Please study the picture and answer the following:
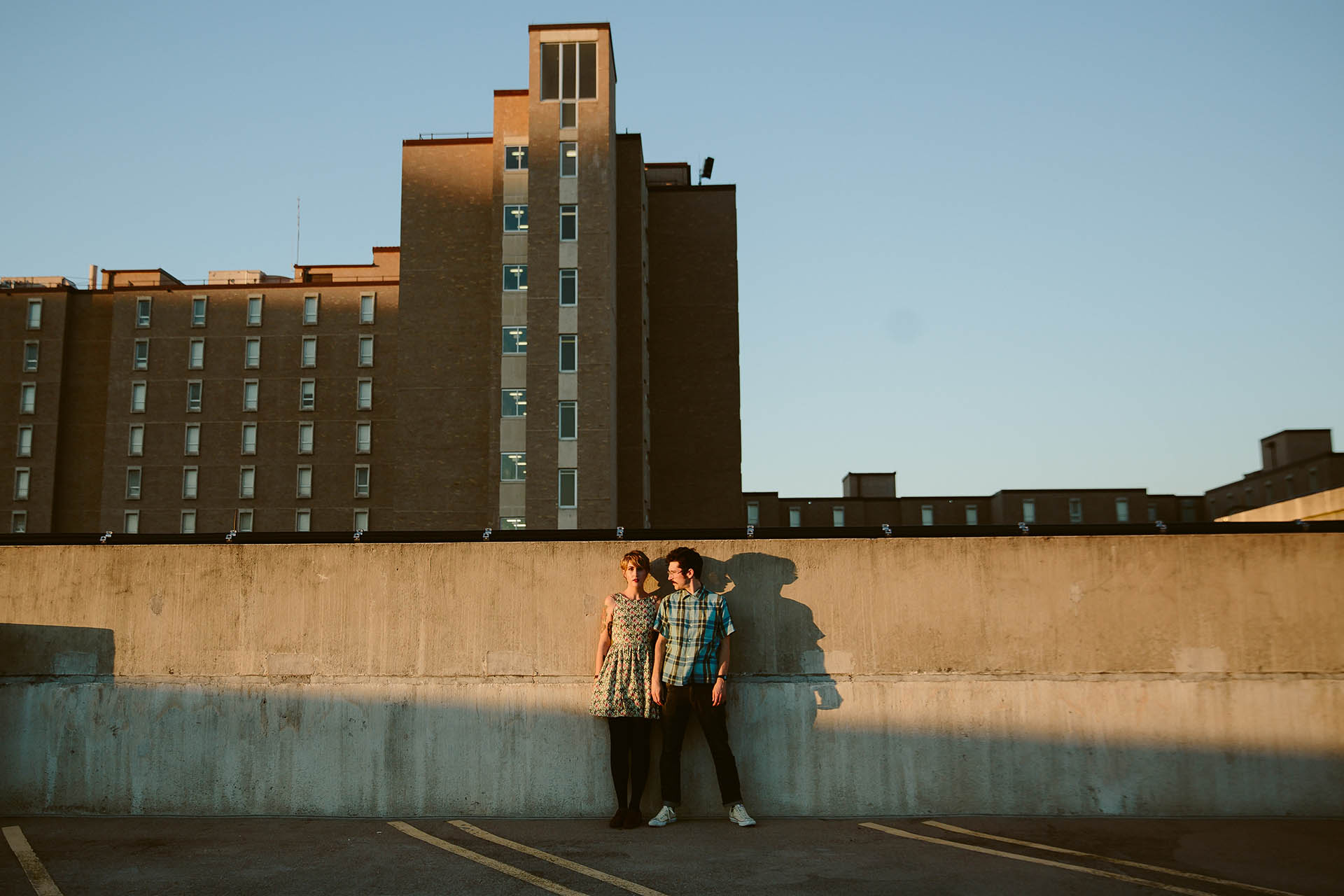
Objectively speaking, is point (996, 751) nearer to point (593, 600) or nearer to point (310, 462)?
point (593, 600)

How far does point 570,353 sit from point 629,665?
3987cm

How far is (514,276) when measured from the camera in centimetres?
4816

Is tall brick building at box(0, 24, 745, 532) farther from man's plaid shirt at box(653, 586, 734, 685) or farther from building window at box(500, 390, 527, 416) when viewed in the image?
man's plaid shirt at box(653, 586, 734, 685)

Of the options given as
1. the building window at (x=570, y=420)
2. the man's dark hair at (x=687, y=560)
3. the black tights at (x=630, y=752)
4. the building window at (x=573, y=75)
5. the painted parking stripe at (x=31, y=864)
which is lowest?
the painted parking stripe at (x=31, y=864)

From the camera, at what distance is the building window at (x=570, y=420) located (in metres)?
45.9

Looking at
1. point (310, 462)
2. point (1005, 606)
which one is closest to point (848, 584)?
point (1005, 606)

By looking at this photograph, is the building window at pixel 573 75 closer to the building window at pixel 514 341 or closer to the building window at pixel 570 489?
the building window at pixel 514 341

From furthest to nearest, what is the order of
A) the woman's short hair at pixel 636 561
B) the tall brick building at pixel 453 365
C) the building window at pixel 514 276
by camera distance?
the building window at pixel 514 276
the tall brick building at pixel 453 365
the woman's short hair at pixel 636 561

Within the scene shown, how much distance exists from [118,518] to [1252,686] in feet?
238

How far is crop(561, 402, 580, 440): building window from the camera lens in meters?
45.9

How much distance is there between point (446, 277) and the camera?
52719 mm

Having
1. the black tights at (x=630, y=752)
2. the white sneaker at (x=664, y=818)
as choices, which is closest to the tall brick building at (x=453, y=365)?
the black tights at (x=630, y=752)

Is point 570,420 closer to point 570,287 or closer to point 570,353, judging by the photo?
point 570,353

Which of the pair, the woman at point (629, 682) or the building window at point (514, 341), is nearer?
the woman at point (629, 682)
